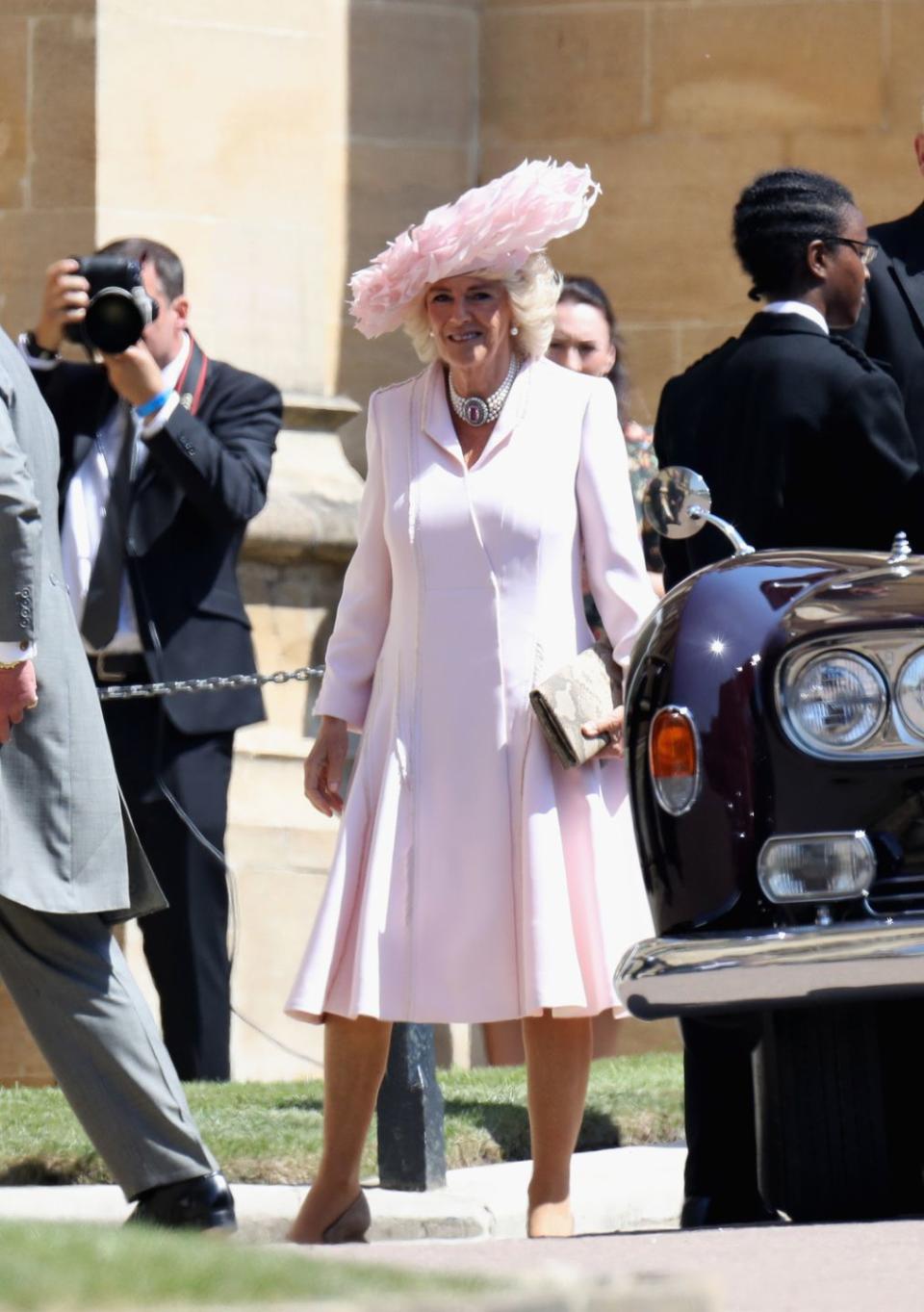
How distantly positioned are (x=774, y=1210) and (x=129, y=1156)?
3.73 feet

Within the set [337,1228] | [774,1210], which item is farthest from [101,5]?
[774,1210]

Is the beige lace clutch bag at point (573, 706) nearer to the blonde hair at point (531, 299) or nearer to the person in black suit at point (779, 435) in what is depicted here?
the person in black suit at point (779, 435)

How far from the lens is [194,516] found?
313 inches

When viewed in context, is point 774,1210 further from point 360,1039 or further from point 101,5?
point 101,5

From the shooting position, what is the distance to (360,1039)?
5711mm

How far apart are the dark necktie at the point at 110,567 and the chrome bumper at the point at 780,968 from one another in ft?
11.1

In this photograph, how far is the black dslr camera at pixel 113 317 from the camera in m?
7.66

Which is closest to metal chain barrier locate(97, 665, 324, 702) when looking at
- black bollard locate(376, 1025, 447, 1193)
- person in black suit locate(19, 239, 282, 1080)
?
person in black suit locate(19, 239, 282, 1080)

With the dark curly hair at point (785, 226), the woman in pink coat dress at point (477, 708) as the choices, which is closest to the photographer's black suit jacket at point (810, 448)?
the dark curly hair at point (785, 226)

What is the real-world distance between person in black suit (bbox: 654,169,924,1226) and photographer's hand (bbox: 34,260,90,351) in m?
1.99

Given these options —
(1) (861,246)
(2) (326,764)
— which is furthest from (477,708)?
(1) (861,246)

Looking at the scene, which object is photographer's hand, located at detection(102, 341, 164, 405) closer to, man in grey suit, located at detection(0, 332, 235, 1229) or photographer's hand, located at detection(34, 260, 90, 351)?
photographer's hand, located at detection(34, 260, 90, 351)

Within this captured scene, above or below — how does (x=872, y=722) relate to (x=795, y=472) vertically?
below

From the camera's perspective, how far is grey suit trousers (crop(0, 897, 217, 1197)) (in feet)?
17.6
